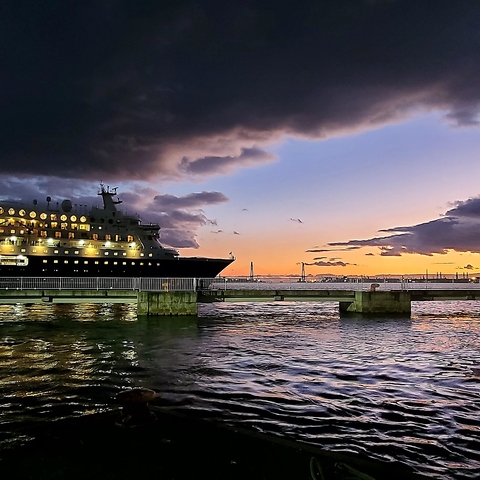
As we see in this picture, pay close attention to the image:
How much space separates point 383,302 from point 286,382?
24611mm

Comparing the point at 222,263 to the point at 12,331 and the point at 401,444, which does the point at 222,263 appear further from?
the point at 401,444

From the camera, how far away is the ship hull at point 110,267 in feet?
200

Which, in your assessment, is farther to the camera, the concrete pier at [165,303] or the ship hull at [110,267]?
the ship hull at [110,267]

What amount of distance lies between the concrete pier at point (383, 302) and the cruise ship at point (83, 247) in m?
41.7

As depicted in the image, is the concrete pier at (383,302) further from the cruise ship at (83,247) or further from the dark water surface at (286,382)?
the cruise ship at (83,247)

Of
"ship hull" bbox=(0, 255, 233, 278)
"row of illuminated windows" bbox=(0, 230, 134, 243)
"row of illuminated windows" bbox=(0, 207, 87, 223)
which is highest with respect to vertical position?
"row of illuminated windows" bbox=(0, 207, 87, 223)

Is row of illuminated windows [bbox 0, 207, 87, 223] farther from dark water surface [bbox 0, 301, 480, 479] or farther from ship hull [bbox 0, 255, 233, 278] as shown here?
dark water surface [bbox 0, 301, 480, 479]

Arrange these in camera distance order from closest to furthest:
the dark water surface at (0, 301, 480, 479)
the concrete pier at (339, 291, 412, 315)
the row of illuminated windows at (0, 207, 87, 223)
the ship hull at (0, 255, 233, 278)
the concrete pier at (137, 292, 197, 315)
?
the dark water surface at (0, 301, 480, 479)
the concrete pier at (137, 292, 197, 315)
the concrete pier at (339, 291, 412, 315)
the ship hull at (0, 255, 233, 278)
the row of illuminated windows at (0, 207, 87, 223)

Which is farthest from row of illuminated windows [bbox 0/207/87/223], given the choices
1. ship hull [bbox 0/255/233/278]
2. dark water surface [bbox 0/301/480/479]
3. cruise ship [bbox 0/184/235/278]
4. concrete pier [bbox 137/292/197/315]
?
dark water surface [bbox 0/301/480/479]

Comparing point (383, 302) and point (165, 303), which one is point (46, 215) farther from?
point (383, 302)

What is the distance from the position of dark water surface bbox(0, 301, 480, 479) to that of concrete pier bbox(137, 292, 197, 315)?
600cm

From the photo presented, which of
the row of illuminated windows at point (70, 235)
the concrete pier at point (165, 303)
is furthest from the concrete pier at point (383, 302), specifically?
the row of illuminated windows at point (70, 235)

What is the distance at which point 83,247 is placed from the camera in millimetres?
66000

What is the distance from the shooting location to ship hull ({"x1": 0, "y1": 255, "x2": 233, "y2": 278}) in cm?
6088
